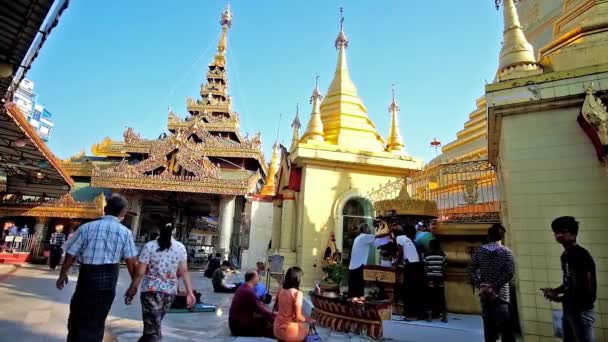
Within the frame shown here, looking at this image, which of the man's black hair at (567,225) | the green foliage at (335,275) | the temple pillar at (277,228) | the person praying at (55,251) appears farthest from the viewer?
the person praying at (55,251)

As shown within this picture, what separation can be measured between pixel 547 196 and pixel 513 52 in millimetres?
2250

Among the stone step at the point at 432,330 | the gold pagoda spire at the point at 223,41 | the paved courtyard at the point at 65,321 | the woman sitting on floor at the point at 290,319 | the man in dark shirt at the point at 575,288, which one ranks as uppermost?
the gold pagoda spire at the point at 223,41

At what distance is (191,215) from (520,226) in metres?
25.5

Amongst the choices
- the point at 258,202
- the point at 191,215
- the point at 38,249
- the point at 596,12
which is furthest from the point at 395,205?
the point at 191,215

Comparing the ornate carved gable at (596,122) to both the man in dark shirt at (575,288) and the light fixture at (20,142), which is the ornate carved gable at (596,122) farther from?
the light fixture at (20,142)

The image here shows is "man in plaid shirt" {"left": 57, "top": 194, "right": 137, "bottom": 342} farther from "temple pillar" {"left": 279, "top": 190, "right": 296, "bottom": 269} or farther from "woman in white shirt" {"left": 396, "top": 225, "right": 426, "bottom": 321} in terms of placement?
"temple pillar" {"left": 279, "top": 190, "right": 296, "bottom": 269}

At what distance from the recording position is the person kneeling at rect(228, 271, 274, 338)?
16.4 ft

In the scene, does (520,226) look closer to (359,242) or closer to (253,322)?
(359,242)

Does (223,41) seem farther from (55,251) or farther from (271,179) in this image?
(55,251)

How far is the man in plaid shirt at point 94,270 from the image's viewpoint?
322 cm

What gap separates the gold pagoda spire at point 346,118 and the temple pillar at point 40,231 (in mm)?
15793

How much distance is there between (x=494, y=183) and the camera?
8.09m

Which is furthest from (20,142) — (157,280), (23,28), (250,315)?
(157,280)

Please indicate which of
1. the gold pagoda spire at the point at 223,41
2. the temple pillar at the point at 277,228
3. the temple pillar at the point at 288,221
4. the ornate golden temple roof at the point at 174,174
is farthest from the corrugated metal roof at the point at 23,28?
the gold pagoda spire at the point at 223,41
